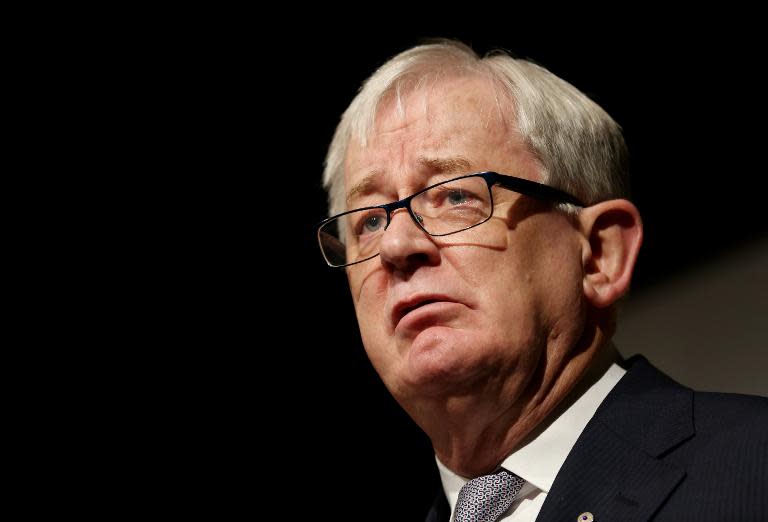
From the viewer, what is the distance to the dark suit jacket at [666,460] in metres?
1.32

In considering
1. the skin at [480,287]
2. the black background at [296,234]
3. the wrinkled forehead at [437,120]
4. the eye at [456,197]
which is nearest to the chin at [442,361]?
the skin at [480,287]

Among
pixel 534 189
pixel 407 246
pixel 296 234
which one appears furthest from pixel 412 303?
pixel 296 234

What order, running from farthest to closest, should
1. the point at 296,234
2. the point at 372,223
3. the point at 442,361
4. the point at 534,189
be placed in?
the point at 296,234
the point at 372,223
the point at 534,189
the point at 442,361

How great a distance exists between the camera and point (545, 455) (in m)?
1.60

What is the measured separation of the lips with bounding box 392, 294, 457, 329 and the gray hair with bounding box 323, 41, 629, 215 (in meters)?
0.35

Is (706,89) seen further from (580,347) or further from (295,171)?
(295,171)

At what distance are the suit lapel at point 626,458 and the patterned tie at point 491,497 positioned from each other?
0.49ft

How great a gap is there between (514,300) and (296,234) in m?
1.27

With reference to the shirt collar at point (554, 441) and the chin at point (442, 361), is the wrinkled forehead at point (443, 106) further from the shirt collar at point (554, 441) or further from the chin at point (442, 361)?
the shirt collar at point (554, 441)

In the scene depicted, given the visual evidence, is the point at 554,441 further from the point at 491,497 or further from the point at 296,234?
the point at 296,234

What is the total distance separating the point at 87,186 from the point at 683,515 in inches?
77.4

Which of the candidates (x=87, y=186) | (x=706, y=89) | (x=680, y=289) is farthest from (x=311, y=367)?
(x=706, y=89)

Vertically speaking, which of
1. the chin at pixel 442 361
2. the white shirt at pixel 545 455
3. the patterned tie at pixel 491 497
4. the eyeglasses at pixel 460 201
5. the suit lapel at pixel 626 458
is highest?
the eyeglasses at pixel 460 201

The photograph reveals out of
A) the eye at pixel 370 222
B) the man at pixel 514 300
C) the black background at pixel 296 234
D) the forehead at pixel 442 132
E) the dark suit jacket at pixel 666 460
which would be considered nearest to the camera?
the dark suit jacket at pixel 666 460
